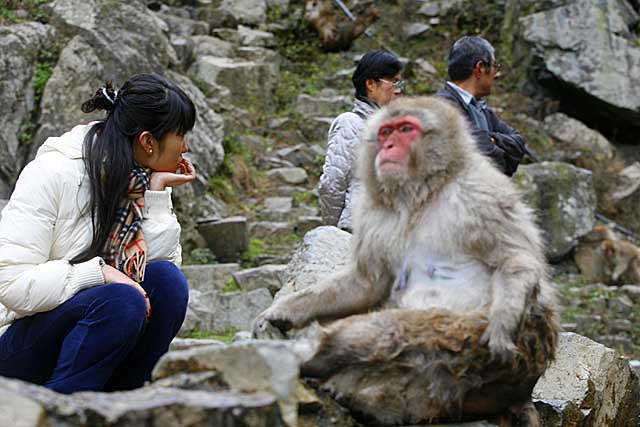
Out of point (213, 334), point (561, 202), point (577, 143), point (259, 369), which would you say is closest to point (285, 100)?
point (577, 143)

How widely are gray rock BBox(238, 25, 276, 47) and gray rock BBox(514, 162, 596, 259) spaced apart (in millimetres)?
5719

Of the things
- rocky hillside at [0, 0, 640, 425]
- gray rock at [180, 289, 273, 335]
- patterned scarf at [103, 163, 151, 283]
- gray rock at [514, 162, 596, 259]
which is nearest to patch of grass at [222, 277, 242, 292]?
rocky hillside at [0, 0, 640, 425]

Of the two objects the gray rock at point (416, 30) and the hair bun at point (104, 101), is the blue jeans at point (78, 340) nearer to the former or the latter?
the hair bun at point (104, 101)

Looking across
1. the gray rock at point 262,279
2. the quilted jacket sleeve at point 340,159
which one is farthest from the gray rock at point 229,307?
the quilted jacket sleeve at point 340,159

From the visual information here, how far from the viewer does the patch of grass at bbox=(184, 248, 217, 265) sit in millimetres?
8314

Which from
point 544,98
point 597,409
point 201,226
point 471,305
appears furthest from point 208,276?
point 544,98

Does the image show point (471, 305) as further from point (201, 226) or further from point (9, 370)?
point (201, 226)

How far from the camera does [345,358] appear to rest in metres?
2.47

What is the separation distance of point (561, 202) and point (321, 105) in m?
3.76

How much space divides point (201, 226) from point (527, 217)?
6.16 metres

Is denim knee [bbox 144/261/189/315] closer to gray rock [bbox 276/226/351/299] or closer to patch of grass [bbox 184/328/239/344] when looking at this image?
gray rock [bbox 276/226/351/299]

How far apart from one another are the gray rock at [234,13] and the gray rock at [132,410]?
13304 mm

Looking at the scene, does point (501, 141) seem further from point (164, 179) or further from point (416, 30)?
point (416, 30)

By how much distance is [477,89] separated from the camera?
167 inches
